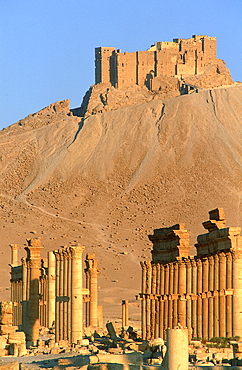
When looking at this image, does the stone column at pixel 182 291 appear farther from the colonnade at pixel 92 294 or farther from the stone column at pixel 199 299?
the colonnade at pixel 92 294

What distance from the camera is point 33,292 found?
27.9 meters

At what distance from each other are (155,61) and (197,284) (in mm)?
95534

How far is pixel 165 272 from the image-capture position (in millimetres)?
26531

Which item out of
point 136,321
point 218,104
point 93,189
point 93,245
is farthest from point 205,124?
point 136,321

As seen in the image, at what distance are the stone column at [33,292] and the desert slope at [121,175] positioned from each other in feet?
97.6

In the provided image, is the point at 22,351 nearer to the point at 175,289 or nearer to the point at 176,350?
the point at 175,289

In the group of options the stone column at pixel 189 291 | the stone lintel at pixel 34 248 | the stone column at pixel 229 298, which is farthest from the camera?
the stone lintel at pixel 34 248

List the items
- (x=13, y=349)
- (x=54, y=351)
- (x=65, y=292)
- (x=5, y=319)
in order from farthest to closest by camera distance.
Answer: (x=65, y=292)
(x=5, y=319)
(x=13, y=349)
(x=54, y=351)

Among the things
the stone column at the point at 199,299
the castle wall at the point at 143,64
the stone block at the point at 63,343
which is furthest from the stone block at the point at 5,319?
the castle wall at the point at 143,64

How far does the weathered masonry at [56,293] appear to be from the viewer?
77.5 ft

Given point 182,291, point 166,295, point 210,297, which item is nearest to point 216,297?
point 210,297

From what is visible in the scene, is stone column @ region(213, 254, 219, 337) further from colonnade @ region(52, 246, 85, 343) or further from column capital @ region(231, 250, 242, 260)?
colonnade @ region(52, 246, 85, 343)

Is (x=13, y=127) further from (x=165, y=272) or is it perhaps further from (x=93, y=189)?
(x=165, y=272)

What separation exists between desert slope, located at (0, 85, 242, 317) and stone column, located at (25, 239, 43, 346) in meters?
29.8
